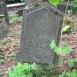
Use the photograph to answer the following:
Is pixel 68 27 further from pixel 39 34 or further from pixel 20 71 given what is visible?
pixel 20 71

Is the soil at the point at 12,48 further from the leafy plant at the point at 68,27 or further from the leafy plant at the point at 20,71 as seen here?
the leafy plant at the point at 20,71

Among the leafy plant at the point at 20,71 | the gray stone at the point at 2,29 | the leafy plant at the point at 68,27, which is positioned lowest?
the gray stone at the point at 2,29

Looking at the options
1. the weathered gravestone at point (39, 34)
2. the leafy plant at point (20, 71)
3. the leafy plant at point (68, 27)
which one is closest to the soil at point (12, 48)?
the leafy plant at point (68, 27)

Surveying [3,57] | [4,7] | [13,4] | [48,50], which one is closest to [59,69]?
[48,50]

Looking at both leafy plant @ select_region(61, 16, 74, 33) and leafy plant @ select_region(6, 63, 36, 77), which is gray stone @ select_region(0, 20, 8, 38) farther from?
leafy plant @ select_region(6, 63, 36, 77)

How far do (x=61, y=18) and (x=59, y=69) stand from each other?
0.95 m

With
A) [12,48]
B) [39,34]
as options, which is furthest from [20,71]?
[12,48]

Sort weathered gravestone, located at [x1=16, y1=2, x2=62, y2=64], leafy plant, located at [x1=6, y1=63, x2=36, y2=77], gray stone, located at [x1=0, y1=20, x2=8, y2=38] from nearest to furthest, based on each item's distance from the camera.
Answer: leafy plant, located at [x1=6, y1=63, x2=36, y2=77]
weathered gravestone, located at [x1=16, y1=2, x2=62, y2=64]
gray stone, located at [x1=0, y1=20, x2=8, y2=38]

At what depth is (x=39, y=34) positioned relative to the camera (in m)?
4.62

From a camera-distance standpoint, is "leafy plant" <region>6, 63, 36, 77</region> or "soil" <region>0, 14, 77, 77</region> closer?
"leafy plant" <region>6, 63, 36, 77</region>

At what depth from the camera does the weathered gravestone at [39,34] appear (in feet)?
14.8

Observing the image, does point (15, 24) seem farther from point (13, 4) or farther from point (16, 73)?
point (16, 73)

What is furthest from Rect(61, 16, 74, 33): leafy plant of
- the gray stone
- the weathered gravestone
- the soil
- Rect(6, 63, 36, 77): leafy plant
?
Rect(6, 63, 36, 77): leafy plant

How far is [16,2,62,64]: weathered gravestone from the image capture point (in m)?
4.51
